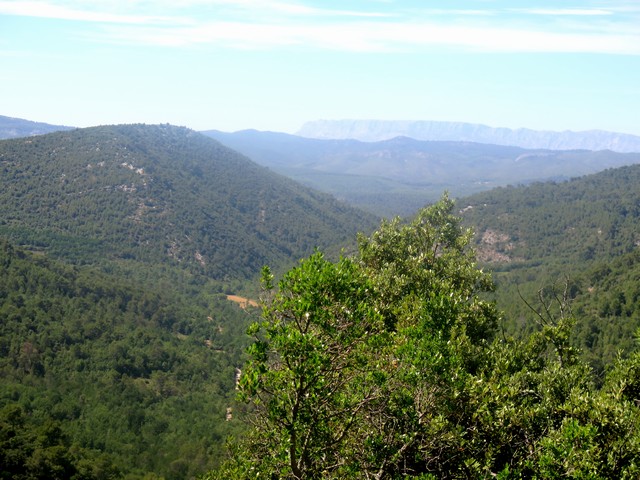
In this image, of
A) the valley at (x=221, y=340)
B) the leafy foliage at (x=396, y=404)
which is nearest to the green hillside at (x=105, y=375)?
the valley at (x=221, y=340)

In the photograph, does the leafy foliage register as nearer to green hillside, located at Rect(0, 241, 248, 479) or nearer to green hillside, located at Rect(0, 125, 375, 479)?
green hillside, located at Rect(0, 125, 375, 479)

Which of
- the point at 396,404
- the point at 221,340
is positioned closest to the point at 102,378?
the point at 221,340

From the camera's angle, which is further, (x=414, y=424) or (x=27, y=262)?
(x=27, y=262)

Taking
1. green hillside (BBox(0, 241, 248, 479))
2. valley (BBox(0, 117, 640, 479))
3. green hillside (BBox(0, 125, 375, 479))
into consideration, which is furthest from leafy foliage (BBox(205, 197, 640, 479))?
green hillside (BBox(0, 241, 248, 479))

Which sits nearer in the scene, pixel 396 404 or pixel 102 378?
pixel 396 404

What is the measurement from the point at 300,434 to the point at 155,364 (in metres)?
122

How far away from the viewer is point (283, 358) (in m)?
11.2

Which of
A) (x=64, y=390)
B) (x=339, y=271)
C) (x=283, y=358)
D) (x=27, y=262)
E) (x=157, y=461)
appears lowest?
(x=157, y=461)

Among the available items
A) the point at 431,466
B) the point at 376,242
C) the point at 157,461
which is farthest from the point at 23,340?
the point at 431,466

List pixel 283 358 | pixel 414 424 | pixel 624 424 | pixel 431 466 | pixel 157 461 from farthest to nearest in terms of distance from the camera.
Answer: pixel 157 461
pixel 431 466
pixel 414 424
pixel 624 424
pixel 283 358

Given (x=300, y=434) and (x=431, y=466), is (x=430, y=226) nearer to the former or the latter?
(x=431, y=466)

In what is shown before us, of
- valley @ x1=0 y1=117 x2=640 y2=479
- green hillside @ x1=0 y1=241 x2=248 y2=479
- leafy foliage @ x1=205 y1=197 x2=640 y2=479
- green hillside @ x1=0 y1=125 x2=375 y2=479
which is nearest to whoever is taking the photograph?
leafy foliage @ x1=205 y1=197 x2=640 y2=479

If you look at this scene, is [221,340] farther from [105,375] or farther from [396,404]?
[396,404]

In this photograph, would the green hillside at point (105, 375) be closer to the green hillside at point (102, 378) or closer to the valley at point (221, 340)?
the green hillside at point (102, 378)
